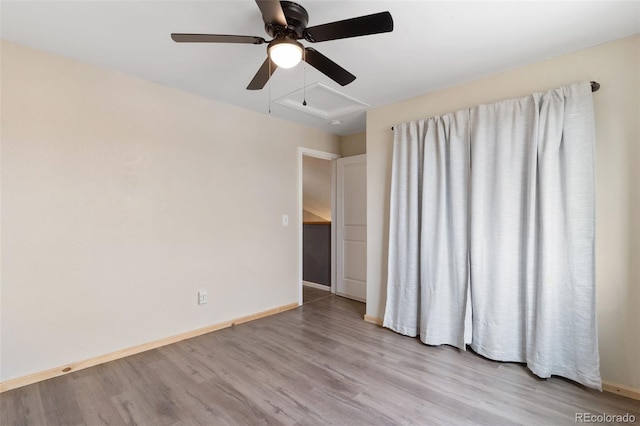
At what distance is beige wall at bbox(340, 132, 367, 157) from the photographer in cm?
429

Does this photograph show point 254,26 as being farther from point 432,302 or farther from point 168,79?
Result: point 432,302

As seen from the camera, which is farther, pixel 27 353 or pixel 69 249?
pixel 69 249

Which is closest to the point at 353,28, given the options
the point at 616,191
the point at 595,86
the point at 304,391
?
the point at 595,86

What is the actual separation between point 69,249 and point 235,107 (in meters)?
1.98

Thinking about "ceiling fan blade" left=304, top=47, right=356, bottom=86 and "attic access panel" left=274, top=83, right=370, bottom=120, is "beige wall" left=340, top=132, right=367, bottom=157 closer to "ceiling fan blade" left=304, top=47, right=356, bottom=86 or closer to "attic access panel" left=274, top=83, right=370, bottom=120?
"attic access panel" left=274, top=83, right=370, bottom=120

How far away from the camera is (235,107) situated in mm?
3248

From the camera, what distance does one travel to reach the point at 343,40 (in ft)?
6.61

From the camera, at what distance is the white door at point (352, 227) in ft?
13.5

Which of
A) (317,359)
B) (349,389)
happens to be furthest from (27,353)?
(349,389)

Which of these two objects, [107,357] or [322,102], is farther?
[322,102]

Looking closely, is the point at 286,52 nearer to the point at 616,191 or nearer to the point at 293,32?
the point at 293,32

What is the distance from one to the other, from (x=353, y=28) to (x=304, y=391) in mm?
2149

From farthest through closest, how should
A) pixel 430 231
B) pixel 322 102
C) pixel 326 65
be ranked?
pixel 322 102 < pixel 430 231 < pixel 326 65

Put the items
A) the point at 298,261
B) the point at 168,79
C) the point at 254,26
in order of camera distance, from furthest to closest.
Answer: the point at 298,261 < the point at 168,79 < the point at 254,26
